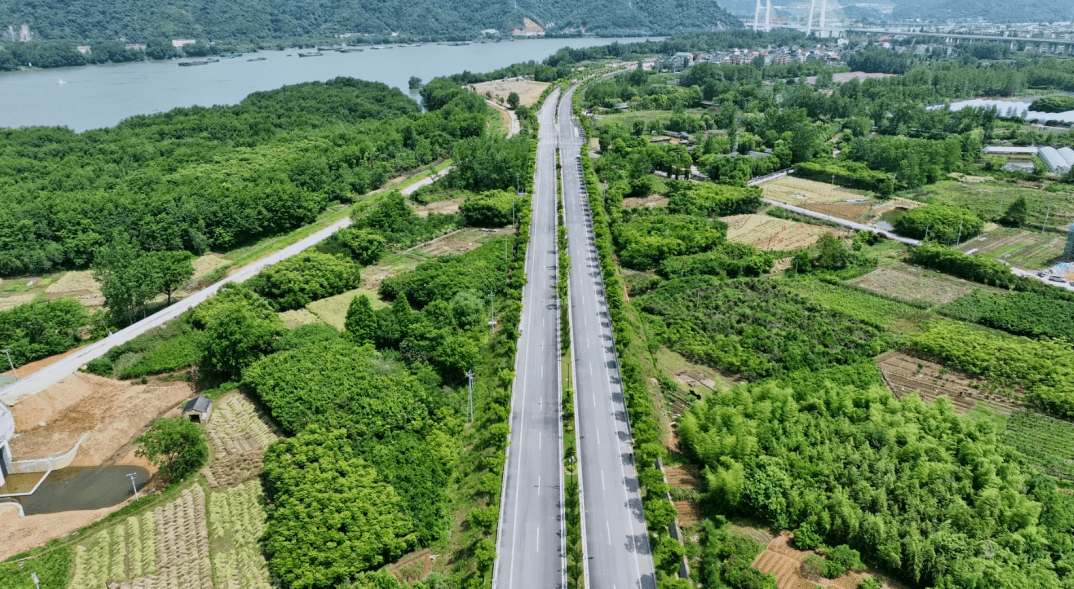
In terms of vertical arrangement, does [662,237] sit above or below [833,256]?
above

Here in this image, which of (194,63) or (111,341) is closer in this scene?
(111,341)

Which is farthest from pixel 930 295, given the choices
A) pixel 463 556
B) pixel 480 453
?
pixel 463 556

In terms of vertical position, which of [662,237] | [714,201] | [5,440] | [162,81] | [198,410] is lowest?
[198,410]

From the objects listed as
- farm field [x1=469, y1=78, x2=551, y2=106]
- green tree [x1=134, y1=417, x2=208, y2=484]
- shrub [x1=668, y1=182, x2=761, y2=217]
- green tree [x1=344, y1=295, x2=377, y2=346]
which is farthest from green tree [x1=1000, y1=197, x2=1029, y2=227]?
farm field [x1=469, y1=78, x2=551, y2=106]

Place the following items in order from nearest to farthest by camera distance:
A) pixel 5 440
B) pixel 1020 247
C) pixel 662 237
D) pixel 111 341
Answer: pixel 5 440 → pixel 111 341 → pixel 1020 247 → pixel 662 237

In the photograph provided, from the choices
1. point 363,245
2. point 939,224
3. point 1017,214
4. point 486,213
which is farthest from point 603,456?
point 1017,214

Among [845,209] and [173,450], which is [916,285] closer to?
[845,209]

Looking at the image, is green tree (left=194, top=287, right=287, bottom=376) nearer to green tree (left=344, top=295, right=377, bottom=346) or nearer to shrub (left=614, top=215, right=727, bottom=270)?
green tree (left=344, top=295, right=377, bottom=346)

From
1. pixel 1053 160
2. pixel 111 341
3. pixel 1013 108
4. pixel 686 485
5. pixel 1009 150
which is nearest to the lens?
pixel 686 485
